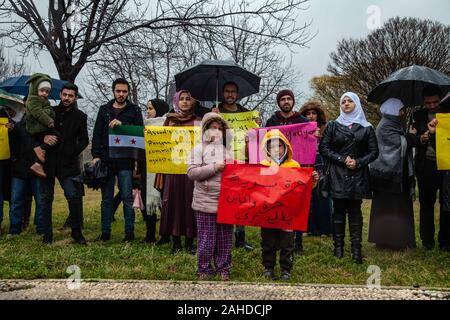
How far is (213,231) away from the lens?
497cm

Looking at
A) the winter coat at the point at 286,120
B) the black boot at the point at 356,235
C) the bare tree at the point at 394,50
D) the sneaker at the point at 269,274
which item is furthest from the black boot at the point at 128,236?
the bare tree at the point at 394,50

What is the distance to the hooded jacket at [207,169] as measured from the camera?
4898mm

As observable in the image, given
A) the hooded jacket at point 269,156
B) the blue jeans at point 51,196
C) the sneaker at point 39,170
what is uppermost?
the hooded jacket at point 269,156

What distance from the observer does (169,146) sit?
609cm

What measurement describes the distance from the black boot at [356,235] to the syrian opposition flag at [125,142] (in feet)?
9.39

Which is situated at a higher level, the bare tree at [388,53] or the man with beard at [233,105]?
the bare tree at [388,53]

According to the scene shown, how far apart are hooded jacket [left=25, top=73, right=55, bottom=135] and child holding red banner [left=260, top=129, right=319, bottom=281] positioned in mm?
2932

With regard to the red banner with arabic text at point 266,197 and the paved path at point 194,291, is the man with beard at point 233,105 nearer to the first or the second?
the red banner with arabic text at point 266,197

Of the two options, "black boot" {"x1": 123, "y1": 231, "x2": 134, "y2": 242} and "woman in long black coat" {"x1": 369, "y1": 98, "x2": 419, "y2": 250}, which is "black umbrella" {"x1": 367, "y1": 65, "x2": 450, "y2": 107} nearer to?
"woman in long black coat" {"x1": 369, "y1": 98, "x2": 419, "y2": 250}

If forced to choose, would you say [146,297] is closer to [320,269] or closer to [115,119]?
[320,269]

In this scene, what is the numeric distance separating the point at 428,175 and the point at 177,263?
129 inches

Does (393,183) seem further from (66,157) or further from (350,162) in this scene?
(66,157)

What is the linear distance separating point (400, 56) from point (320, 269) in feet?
91.3
